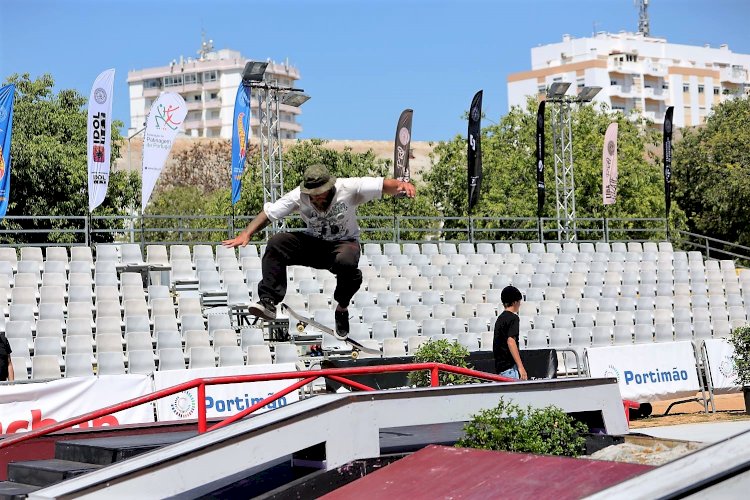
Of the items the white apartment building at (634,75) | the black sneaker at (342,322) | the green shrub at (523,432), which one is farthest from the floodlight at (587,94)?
the white apartment building at (634,75)

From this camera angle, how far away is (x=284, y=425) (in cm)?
591

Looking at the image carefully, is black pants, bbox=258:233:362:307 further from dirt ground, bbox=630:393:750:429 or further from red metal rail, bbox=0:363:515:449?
dirt ground, bbox=630:393:750:429

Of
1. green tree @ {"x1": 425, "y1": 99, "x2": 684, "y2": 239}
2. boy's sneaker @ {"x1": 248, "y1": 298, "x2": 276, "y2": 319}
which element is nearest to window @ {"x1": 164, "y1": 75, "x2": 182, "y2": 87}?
green tree @ {"x1": 425, "y1": 99, "x2": 684, "y2": 239}

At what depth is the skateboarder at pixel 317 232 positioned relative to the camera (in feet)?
24.3

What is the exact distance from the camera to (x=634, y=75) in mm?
131500

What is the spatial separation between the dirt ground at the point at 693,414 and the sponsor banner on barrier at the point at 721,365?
1.19ft

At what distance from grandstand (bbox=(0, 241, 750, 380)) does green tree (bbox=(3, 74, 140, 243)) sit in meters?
18.1

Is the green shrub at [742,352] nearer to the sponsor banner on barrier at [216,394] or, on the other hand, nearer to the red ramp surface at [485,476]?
the sponsor banner on barrier at [216,394]

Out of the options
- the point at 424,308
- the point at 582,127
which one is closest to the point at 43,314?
the point at 424,308

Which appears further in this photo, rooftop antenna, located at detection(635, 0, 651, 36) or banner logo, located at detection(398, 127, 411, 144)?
rooftop antenna, located at detection(635, 0, 651, 36)

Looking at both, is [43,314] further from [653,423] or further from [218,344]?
[653,423]

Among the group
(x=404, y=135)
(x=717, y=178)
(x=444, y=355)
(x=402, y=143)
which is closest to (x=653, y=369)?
(x=444, y=355)

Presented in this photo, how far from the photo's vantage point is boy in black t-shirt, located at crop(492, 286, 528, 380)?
35.0 feet

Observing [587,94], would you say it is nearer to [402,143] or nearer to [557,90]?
[557,90]
